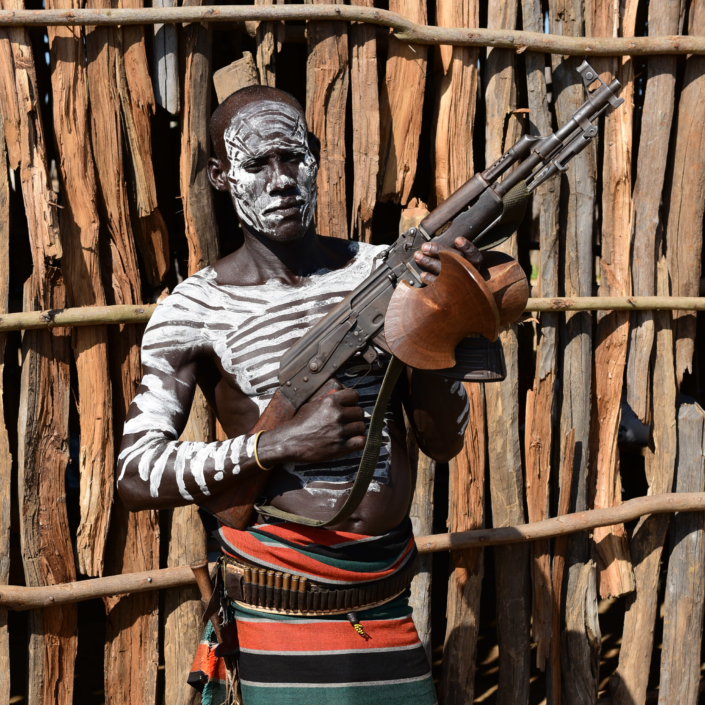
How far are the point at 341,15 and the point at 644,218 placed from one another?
1509mm

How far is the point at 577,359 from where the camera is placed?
10.9 ft

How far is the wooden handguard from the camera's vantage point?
6.42ft

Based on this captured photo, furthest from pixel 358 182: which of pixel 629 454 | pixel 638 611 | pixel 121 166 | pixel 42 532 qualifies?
pixel 629 454

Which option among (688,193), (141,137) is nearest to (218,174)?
(141,137)

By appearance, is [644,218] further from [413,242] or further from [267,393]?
[267,393]

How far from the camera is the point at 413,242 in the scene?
1.91 m

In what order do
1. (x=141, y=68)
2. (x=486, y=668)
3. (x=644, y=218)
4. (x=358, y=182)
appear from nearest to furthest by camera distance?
(x=141, y=68), (x=358, y=182), (x=644, y=218), (x=486, y=668)

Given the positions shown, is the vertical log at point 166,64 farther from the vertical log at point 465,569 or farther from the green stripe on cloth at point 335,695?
the green stripe on cloth at point 335,695

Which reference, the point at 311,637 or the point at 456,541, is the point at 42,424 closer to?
the point at 311,637

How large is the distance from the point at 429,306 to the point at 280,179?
0.57 m

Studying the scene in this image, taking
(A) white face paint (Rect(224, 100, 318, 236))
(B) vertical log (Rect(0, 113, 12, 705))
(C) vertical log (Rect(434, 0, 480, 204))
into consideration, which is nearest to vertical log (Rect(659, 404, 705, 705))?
(C) vertical log (Rect(434, 0, 480, 204))

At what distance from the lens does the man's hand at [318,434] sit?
1.87 metres

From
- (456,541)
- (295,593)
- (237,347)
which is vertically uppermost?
(237,347)

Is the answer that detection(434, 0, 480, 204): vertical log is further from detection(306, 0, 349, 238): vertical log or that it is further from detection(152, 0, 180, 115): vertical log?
detection(152, 0, 180, 115): vertical log
